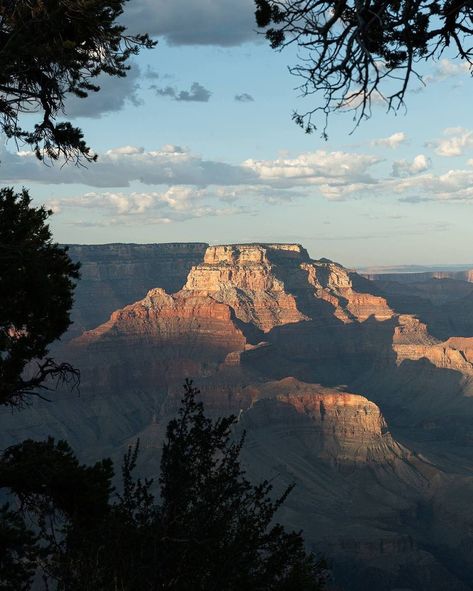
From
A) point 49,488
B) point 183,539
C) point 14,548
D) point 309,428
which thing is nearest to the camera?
point 183,539

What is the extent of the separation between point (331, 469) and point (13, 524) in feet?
388

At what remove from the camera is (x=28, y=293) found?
21.3 meters

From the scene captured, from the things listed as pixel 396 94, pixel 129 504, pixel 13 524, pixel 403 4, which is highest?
pixel 403 4

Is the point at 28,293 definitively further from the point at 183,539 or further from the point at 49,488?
the point at 183,539

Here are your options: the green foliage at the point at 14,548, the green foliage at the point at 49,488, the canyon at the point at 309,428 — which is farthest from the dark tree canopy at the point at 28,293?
the canyon at the point at 309,428

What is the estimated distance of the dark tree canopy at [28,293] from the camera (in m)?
20.5

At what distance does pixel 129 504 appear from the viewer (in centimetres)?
1798

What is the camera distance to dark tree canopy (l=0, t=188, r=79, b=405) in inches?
805

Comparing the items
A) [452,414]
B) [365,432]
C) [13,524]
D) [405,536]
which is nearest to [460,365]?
[452,414]

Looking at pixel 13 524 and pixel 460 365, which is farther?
pixel 460 365

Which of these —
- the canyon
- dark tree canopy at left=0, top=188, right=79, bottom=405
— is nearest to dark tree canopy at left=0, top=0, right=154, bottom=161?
dark tree canopy at left=0, top=188, right=79, bottom=405

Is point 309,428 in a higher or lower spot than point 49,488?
lower

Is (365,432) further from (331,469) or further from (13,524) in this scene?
(13,524)

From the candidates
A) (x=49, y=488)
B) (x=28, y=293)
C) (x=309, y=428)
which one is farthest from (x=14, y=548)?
(x=309, y=428)
